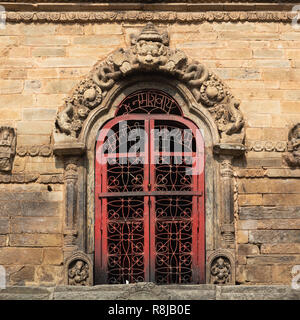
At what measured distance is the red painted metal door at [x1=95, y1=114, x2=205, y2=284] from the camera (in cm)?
1151

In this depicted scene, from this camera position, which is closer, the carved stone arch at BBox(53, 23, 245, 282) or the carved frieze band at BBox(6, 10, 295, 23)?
the carved stone arch at BBox(53, 23, 245, 282)

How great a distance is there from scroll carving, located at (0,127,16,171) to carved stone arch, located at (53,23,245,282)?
1.95 ft

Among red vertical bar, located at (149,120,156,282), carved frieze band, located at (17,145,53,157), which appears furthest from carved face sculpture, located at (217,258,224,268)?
carved frieze band, located at (17,145,53,157)

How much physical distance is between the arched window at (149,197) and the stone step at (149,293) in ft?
3.91

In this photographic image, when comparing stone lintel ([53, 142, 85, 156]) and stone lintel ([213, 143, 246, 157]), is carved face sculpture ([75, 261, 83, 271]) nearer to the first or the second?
stone lintel ([53, 142, 85, 156])

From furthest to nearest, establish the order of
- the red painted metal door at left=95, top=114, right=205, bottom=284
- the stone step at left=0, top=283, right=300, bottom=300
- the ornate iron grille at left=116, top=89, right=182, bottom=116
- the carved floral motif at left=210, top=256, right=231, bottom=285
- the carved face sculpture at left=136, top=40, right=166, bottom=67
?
the ornate iron grille at left=116, top=89, right=182, bottom=116, the carved face sculpture at left=136, top=40, right=166, bottom=67, the red painted metal door at left=95, top=114, right=205, bottom=284, the carved floral motif at left=210, top=256, right=231, bottom=285, the stone step at left=0, top=283, right=300, bottom=300

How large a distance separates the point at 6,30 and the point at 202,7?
2748mm

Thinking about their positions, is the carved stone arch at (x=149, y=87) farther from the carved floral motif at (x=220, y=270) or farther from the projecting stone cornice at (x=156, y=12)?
the projecting stone cornice at (x=156, y=12)

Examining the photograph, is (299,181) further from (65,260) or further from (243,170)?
(65,260)

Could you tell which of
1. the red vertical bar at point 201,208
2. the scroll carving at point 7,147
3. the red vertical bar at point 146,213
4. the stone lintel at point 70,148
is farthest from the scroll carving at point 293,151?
the scroll carving at point 7,147

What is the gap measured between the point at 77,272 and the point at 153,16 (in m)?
3.66

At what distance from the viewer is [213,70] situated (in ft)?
39.2

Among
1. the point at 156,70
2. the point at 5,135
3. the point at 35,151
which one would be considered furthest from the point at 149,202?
the point at 5,135

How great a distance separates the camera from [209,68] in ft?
39.2
